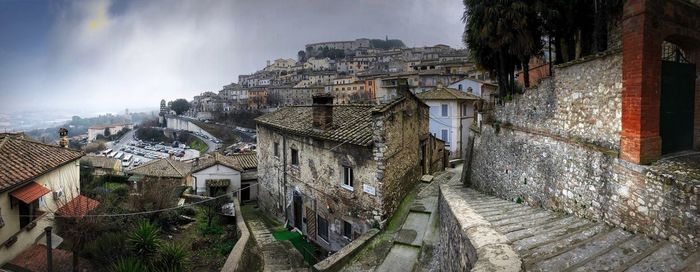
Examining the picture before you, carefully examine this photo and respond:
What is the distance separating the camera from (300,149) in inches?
689

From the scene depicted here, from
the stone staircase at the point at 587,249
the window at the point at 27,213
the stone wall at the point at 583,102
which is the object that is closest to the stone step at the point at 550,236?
the stone staircase at the point at 587,249

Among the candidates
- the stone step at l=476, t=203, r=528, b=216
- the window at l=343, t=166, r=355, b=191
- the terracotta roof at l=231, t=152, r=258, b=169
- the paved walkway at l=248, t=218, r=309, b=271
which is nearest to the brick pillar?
the stone step at l=476, t=203, r=528, b=216

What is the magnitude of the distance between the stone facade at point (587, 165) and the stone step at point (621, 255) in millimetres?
247

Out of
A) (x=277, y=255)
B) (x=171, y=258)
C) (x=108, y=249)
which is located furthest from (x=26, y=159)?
(x=277, y=255)

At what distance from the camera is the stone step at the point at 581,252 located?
4871mm

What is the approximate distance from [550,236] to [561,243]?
389 mm

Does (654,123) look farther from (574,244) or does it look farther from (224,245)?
(224,245)

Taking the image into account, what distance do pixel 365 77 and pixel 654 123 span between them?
78.5m

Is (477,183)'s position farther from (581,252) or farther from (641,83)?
(581,252)

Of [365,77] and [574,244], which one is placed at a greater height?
[365,77]

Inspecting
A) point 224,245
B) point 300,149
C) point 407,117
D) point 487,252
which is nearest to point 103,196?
point 224,245

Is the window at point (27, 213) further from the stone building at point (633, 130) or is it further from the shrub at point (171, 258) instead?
the stone building at point (633, 130)

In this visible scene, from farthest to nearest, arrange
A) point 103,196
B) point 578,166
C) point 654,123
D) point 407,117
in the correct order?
point 103,196
point 407,117
point 578,166
point 654,123

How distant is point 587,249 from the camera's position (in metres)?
5.43
